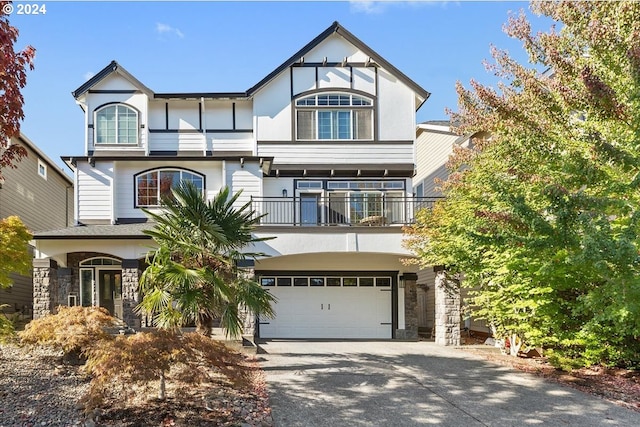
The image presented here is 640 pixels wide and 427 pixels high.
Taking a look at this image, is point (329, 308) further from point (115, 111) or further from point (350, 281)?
point (115, 111)

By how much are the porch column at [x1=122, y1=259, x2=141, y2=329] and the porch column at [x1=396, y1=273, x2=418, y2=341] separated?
843 cm

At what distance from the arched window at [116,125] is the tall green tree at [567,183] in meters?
11.2

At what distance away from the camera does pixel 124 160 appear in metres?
16.1

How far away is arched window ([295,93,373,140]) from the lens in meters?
17.1

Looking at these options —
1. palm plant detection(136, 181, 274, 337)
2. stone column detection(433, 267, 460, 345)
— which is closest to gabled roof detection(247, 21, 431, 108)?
stone column detection(433, 267, 460, 345)

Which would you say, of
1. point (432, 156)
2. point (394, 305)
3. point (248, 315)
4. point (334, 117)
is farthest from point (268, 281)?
point (432, 156)

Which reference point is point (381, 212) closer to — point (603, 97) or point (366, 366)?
point (366, 366)

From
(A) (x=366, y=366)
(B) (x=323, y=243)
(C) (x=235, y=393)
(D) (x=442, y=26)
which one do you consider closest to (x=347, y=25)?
(D) (x=442, y=26)

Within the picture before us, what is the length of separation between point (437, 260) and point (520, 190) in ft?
14.8

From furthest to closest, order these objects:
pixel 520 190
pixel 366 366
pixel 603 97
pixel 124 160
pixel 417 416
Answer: pixel 124 160
pixel 366 366
pixel 520 190
pixel 603 97
pixel 417 416

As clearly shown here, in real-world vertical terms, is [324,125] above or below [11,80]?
above

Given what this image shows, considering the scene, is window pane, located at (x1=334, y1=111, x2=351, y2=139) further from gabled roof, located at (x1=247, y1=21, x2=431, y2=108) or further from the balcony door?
the balcony door

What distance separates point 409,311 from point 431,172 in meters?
7.60

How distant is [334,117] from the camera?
17.2 meters
